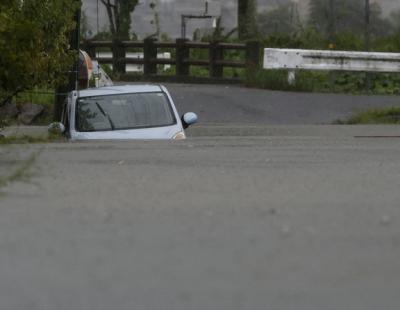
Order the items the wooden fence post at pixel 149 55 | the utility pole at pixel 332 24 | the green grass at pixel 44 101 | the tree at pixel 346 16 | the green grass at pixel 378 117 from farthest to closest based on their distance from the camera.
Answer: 1. the tree at pixel 346 16
2. the utility pole at pixel 332 24
3. the wooden fence post at pixel 149 55
4. the green grass at pixel 44 101
5. the green grass at pixel 378 117

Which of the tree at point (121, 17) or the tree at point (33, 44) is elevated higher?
the tree at point (33, 44)

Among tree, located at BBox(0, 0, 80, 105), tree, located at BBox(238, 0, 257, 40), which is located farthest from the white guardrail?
tree, located at BBox(0, 0, 80, 105)

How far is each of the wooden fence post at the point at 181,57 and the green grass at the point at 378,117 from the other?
31.7 feet

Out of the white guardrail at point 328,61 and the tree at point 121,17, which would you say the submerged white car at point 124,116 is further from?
the tree at point 121,17

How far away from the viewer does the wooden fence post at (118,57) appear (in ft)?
106

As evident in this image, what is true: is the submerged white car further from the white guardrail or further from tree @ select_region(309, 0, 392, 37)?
tree @ select_region(309, 0, 392, 37)

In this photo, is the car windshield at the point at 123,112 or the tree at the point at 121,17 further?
the tree at the point at 121,17

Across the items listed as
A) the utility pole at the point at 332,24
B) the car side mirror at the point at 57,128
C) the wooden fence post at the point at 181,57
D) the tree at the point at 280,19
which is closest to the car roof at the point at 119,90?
the car side mirror at the point at 57,128

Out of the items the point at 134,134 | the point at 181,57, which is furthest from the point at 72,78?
the point at 181,57

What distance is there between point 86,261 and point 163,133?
9.18 m

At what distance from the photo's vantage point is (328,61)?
89.9 ft

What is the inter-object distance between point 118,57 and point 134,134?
1666cm

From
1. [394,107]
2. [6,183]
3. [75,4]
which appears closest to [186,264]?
[6,183]

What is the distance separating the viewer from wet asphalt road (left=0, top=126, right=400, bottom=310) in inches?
247
